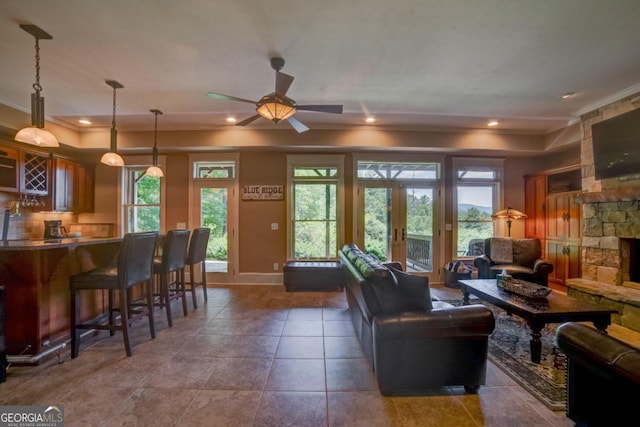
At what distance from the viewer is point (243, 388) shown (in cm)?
202

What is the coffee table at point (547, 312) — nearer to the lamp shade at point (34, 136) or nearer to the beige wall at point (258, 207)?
the beige wall at point (258, 207)

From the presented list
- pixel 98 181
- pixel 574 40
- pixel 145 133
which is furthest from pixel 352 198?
pixel 98 181

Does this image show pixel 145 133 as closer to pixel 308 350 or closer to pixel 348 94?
pixel 348 94

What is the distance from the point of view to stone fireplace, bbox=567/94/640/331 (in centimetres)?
330

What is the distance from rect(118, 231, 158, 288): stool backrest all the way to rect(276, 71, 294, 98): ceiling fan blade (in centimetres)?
191

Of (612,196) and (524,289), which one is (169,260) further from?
(612,196)

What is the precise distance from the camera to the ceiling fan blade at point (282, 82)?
2.39m

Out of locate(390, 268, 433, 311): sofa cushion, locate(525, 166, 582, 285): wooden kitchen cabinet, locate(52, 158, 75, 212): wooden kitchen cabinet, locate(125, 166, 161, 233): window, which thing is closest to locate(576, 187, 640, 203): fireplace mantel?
locate(525, 166, 582, 285): wooden kitchen cabinet

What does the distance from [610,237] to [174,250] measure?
5.81 metres

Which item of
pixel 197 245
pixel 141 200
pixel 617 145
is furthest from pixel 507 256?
pixel 141 200

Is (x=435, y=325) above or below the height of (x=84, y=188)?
below

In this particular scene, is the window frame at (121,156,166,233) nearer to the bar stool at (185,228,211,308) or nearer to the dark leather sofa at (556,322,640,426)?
the bar stool at (185,228,211,308)

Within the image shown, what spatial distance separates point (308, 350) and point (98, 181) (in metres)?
5.48

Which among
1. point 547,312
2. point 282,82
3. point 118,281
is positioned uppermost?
point 282,82
